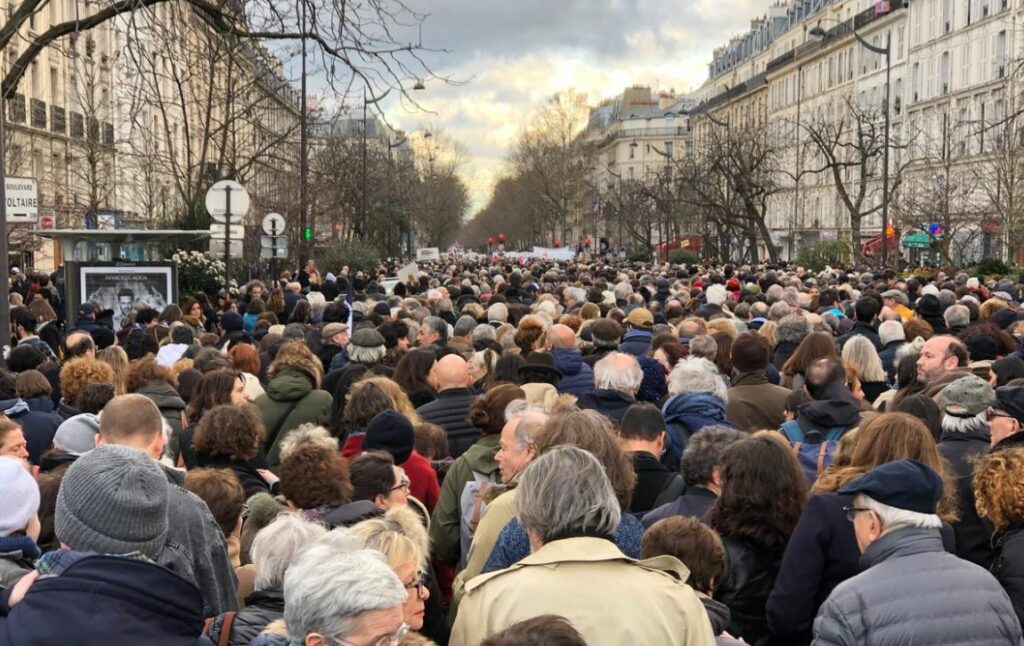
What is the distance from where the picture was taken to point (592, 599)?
3.73 metres

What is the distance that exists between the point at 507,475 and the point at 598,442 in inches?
26.1

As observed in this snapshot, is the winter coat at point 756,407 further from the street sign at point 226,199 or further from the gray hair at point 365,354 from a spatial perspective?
the street sign at point 226,199

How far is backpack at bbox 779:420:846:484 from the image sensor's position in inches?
269

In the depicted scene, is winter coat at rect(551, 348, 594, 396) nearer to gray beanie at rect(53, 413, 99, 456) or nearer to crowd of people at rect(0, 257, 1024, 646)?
crowd of people at rect(0, 257, 1024, 646)

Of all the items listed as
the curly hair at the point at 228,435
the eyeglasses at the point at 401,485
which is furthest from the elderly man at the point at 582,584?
the curly hair at the point at 228,435

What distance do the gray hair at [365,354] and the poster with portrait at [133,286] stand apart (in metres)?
8.22

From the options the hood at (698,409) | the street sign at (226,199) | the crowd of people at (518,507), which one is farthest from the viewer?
the street sign at (226,199)

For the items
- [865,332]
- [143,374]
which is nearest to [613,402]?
[143,374]

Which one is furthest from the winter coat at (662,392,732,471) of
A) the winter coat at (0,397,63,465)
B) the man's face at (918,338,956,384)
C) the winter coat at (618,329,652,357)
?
the winter coat at (618,329,652,357)

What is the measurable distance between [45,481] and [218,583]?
3.40ft

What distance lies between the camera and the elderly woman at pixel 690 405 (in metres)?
7.56

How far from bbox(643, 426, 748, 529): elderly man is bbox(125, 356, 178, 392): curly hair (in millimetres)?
4349

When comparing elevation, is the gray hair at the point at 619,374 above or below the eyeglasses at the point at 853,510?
above

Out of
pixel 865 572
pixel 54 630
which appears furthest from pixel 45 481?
pixel 865 572
